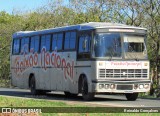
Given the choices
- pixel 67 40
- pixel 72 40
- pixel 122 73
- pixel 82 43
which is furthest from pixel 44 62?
pixel 122 73

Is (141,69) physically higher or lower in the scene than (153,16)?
lower

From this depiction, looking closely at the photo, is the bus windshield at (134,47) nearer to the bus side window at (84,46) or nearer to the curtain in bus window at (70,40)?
the bus side window at (84,46)

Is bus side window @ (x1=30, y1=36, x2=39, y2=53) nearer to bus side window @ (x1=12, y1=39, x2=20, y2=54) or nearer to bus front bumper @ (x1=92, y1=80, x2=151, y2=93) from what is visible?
bus side window @ (x1=12, y1=39, x2=20, y2=54)

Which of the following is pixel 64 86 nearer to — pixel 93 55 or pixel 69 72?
pixel 69 72

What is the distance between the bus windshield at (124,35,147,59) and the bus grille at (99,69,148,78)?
0.60 m

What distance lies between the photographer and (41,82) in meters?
27.3

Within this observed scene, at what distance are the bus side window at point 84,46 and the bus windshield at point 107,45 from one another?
41 centimetres

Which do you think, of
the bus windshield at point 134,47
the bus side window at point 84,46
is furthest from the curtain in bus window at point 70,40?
the bus windshield at point 134,47

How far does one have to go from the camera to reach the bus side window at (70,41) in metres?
23.6

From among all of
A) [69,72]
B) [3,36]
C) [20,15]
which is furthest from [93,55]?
[20,15]

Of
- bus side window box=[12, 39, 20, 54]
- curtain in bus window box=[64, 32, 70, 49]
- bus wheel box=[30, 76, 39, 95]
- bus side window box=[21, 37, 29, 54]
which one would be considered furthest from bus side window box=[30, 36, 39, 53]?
curtain in bus window box=[64, 32, 70, 49]

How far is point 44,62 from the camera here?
26859 mm

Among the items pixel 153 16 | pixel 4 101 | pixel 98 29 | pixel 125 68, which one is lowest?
pixel 4 101

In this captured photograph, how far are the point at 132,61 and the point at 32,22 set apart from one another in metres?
36.3
